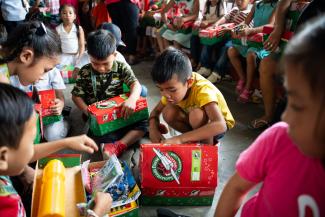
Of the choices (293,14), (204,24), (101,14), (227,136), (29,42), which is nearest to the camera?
(29,42)

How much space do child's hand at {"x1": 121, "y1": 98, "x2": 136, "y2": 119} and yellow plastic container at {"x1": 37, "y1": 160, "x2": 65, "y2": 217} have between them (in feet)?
1.59

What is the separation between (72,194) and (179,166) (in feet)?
1.35

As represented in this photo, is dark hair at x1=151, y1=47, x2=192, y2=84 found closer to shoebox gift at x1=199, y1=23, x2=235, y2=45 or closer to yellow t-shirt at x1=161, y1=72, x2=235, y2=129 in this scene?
yellow t-shirt at x1=161, y1=72, x2=235, y2=129

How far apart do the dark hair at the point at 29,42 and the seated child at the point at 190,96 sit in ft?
1.53

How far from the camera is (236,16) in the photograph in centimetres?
292

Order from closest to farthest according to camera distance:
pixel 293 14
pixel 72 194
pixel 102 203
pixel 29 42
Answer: pixel 102 203 < pixel 72 194 < pixel 29 42 < pixel 293 14

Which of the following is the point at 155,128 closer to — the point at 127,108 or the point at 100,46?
the point at 127,108

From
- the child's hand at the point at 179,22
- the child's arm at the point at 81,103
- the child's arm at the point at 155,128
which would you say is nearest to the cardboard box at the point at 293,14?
the child's arm at the point at 155,128

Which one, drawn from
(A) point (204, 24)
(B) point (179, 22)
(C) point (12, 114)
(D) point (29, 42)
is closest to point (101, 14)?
(B) point (179, 22)

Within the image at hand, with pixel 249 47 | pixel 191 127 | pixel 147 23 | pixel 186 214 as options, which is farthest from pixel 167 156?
pixel 147 23

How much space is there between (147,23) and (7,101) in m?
3.33

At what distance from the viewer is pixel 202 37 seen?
2910mm

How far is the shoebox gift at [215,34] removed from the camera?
2.80 m

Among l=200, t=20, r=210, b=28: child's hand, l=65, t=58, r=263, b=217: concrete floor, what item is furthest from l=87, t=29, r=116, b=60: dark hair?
l=200, t=20, r=210, b=28: child's hand
